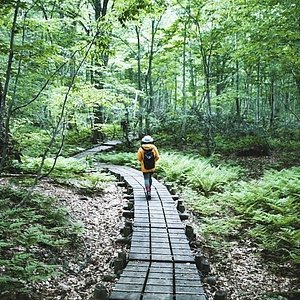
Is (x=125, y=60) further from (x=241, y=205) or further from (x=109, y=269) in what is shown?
(x=109, y=269)

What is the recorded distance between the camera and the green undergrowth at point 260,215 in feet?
24.0

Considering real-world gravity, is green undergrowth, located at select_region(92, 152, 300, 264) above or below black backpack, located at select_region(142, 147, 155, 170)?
below

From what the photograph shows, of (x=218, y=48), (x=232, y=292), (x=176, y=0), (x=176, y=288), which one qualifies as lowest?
(x=232, y=292)

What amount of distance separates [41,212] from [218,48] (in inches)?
585

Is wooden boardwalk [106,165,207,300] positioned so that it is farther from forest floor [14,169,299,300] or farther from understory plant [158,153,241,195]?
understory plant [158,153,241,195]

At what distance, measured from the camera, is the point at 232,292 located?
18.5 feet

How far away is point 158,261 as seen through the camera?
18.4 feet

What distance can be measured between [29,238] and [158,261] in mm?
2034

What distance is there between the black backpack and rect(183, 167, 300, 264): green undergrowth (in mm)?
1776

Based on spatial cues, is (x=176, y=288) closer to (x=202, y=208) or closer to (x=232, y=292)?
(x=232, y=292)

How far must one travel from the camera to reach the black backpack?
368 inches

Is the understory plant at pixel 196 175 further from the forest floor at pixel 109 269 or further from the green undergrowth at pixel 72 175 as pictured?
the forest floor at pixel 109 269

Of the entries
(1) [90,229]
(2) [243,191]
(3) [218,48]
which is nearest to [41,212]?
(1) [90,229]

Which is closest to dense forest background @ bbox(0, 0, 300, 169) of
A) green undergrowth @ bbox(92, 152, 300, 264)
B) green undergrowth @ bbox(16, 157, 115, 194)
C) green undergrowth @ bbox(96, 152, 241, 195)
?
green undergrowth @ bbox(16, 157, 115, 194)
